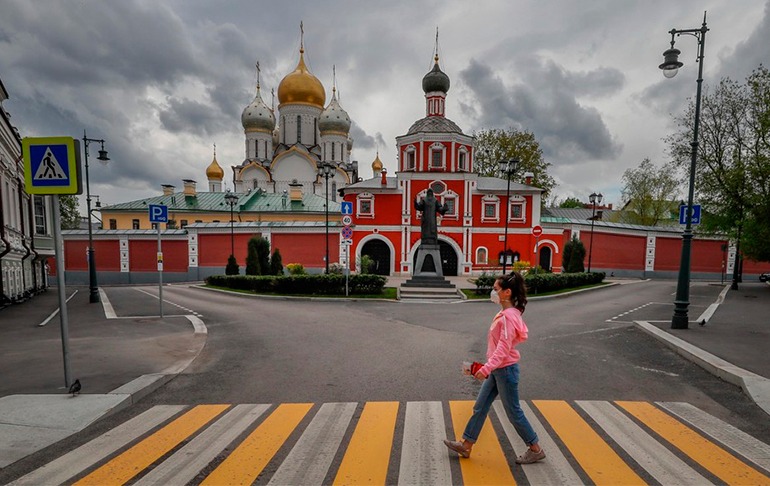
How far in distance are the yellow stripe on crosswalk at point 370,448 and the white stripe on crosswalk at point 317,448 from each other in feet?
0.55

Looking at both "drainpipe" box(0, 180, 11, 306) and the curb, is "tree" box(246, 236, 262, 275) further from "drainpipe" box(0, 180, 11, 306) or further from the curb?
the curb

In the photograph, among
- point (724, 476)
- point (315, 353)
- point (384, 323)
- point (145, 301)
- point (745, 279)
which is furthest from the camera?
point (745, 279)

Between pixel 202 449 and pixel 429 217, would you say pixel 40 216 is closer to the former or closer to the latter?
pixel 429 217

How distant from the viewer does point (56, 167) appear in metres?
5.02

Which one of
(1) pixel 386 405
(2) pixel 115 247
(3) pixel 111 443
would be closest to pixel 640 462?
(1) pixel 386 405

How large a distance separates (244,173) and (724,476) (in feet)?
175

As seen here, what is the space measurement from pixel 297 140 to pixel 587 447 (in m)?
51.4

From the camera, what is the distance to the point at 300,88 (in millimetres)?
48438

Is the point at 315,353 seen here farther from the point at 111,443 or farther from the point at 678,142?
the point at 678,142

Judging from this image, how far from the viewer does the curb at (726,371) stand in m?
5.10

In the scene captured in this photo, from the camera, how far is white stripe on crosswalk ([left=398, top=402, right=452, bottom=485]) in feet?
10.7

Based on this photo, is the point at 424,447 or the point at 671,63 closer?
the point at 424,447

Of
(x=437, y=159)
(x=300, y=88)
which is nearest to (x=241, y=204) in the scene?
(x=300, y=88)

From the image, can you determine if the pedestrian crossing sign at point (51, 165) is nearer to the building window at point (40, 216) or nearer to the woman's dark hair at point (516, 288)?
the woman's dark hair at point (516, 288)
